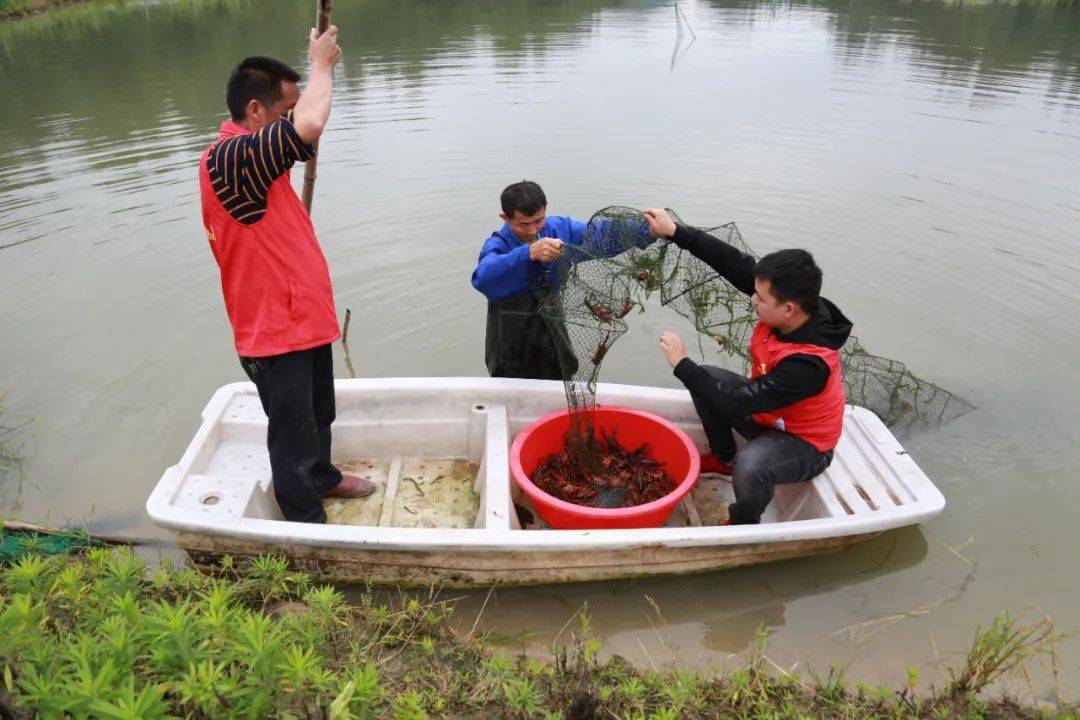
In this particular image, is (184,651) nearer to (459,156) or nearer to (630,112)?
(459,156)

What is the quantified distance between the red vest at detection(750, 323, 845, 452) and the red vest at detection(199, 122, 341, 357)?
1.88m

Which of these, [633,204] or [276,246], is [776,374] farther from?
[633,204]

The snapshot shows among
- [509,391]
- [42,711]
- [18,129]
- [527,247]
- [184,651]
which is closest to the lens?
[42,711]

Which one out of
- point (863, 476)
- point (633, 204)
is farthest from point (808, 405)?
point (633, 204)

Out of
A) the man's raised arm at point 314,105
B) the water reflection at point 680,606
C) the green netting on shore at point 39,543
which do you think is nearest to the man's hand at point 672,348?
the water reflection at point 680,606

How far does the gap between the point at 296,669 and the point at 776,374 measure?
2.12 meters

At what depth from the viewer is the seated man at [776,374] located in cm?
283

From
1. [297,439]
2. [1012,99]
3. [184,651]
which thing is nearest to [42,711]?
[184,651]

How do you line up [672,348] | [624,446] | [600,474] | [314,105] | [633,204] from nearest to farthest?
[314,105], [672,348], [600,474], [624,446], [633,204]

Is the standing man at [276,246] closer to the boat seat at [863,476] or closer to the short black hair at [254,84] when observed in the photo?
the short black hair at [254,84]

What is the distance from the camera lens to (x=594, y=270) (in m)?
3.31

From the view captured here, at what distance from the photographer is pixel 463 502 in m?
3.55

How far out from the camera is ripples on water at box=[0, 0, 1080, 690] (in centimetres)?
342

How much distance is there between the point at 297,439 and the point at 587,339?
54.9 inches
